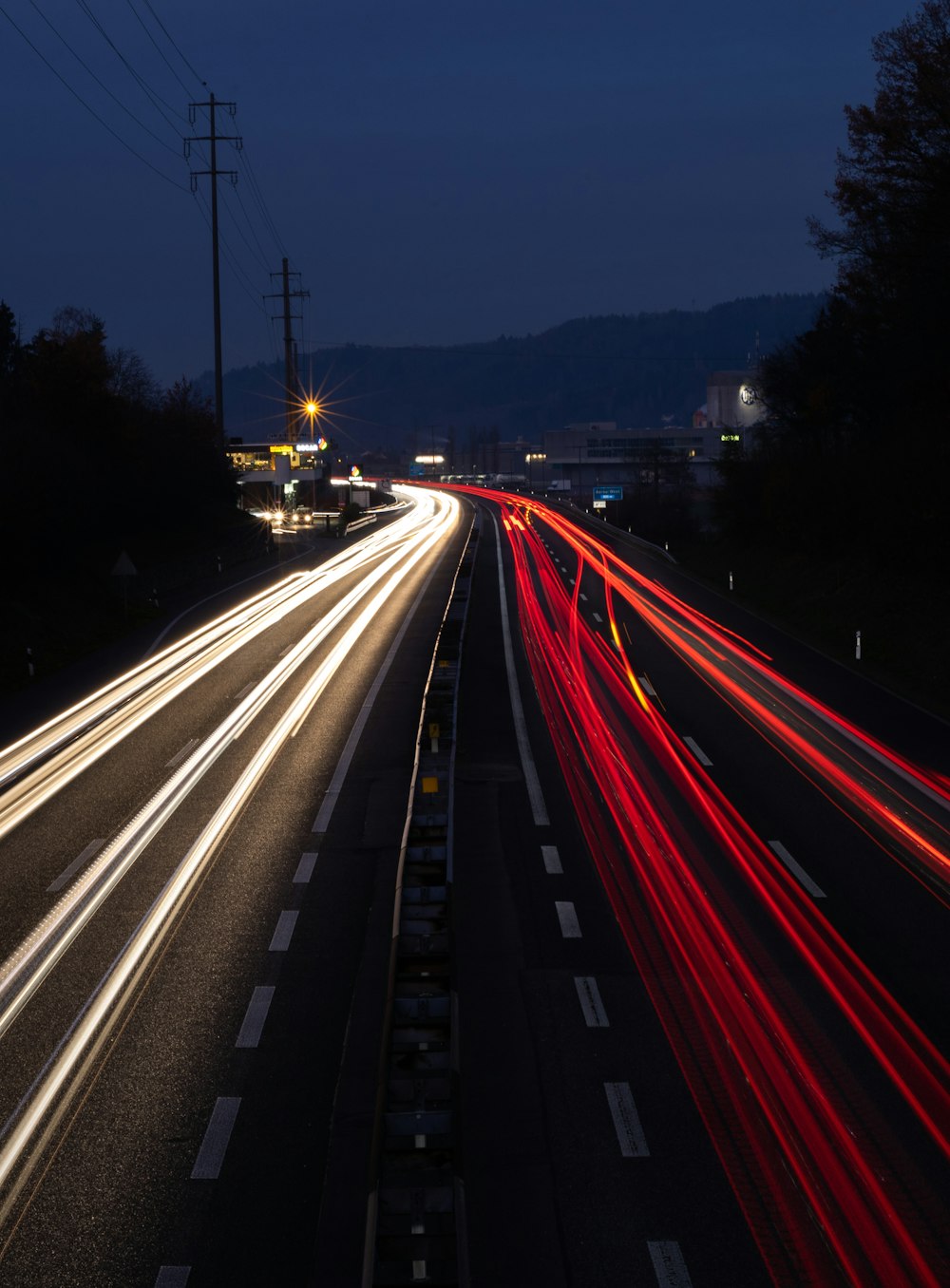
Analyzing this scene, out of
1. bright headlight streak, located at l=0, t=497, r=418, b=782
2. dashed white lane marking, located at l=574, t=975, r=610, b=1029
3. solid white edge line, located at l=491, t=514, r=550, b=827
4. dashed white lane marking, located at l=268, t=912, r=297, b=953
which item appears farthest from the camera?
bright headlight streak, located at l=0, t=497, r=418, b=782

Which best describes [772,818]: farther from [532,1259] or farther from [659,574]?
[659,574]

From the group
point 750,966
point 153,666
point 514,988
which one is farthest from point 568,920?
point 153,666

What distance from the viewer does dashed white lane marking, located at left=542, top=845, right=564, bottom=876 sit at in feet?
51.6

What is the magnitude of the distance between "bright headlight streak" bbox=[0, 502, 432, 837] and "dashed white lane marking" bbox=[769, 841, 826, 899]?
10169mm

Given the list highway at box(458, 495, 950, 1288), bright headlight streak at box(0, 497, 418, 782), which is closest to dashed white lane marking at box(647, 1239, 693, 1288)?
highway at box(458, 495, 950, 1288)

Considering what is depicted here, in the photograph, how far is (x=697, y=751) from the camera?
22.0 meters

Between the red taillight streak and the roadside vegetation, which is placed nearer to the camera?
the red taillight streak

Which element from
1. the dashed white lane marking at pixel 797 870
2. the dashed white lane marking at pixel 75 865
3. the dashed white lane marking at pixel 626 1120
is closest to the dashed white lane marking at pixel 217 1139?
the dashed white lane marking at pixel 626 1120

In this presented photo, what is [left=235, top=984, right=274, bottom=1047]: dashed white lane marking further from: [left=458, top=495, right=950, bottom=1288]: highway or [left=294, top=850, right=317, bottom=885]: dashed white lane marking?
[left=294, top=850, right=317, bottom=885]: dashed white lane marking

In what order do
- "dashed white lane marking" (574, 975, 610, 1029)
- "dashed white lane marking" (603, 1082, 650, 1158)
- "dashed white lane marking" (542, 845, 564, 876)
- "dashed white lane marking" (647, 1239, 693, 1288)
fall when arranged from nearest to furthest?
"dashed white lane marking" (647, 1239, 693, 1288) < "dashed white lane marking" (603, 1082, 650, 1158) < "dashed white lane marking" (574, 975, 610, 1029) < "dashed white lane marking" (542, 845, 564, 876)

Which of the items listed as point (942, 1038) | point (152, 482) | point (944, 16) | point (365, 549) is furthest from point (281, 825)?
point (365, 549)

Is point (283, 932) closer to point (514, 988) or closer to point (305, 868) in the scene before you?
point (305, 868)

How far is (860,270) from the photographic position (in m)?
48.2

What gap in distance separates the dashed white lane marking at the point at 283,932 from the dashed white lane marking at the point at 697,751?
9034 mm
